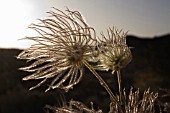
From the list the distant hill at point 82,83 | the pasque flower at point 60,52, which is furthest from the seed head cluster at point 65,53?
the distant hill at point 82,83

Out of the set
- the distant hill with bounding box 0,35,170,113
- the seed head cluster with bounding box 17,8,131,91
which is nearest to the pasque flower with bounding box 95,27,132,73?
the seed head cluster with bounding box 17,8,131,91

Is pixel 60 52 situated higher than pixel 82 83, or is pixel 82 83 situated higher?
pixel 60 52

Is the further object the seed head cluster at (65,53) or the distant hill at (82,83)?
the distant hill at (82,83)

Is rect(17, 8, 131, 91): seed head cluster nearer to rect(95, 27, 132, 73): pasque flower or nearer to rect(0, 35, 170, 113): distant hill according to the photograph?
rect(95, 27, 132, 73): pasque flower

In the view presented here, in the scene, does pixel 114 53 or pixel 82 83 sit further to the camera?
pixel 82 83

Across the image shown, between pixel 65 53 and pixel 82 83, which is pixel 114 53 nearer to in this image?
pixel 65 53

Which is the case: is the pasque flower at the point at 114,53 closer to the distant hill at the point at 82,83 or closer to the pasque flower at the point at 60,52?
the pasque flower at the point at 60,52

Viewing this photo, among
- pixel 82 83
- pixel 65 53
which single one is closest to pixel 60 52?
pixel 65 53

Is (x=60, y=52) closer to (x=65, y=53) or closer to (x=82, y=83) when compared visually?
(x=65, y=53)
